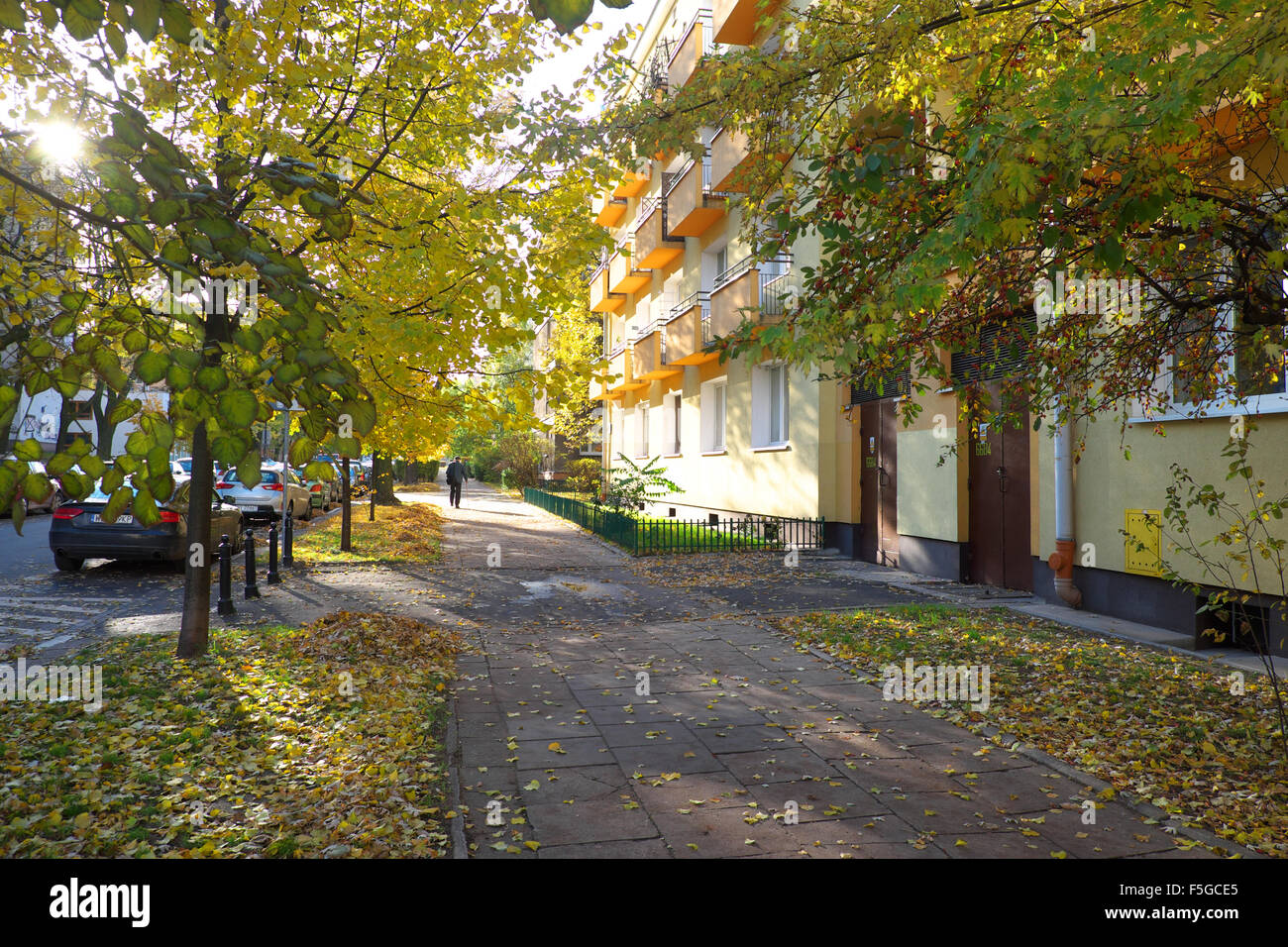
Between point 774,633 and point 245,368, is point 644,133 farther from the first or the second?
point 774,633

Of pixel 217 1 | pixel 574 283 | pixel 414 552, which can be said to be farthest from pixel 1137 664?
pixel 414 552

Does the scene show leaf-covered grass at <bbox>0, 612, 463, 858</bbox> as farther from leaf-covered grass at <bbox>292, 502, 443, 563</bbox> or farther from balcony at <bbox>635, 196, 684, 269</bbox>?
balcony at <bbox>635, 196, 684, 269</bbox>

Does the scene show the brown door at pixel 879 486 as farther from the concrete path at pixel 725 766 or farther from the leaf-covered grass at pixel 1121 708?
the concrete path at pixel 725 766

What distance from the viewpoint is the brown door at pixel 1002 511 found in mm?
10469

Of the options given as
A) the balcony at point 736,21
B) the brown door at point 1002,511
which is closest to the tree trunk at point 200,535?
the brown door at point 1002,511

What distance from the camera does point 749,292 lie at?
16.1 metres

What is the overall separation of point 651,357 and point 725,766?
1880cm

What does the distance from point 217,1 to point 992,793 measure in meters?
7.18

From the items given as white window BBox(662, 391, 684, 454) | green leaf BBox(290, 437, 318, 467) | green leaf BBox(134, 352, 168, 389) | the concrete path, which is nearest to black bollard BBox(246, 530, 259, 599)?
the concrete path

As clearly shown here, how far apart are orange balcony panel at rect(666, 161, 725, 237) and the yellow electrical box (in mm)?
11584

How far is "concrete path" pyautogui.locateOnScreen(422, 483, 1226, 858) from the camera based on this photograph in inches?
151

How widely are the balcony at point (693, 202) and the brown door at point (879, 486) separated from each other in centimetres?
642

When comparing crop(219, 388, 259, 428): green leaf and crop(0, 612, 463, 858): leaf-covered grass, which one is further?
crop(0, 612, 463, 858): leaf-covered grass

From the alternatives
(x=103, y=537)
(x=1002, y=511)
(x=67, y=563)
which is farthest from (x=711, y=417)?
(x=67, y=563)
